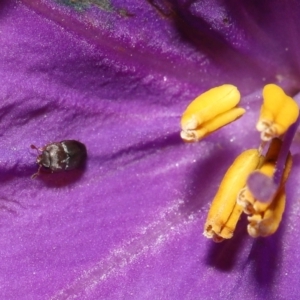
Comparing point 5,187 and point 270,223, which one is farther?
point 5,187

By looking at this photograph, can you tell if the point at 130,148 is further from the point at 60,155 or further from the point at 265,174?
the point at 265,174

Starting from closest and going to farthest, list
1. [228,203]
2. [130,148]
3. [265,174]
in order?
[265,174] → [228,203] → [130,148]

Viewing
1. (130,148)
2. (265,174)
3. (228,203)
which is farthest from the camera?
(130,148)

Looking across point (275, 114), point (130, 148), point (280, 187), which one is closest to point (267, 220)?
point (280, 187)

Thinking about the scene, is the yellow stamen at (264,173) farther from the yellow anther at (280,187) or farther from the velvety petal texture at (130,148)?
the velvety petal texture at (130,148)

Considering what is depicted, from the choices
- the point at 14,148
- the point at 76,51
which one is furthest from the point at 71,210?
the point at 76,51

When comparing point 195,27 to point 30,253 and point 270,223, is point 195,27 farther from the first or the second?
point 30,253

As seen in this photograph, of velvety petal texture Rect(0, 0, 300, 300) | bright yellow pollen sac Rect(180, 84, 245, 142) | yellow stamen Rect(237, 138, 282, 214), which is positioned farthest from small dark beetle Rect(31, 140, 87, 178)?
yellow stamen Rect(237, 138, 282, 214)

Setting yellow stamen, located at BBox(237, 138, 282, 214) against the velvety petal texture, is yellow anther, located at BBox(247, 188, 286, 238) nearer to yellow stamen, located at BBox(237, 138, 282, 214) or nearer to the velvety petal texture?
yellow stamen, located at BBox(237, 138, 282, 214)
